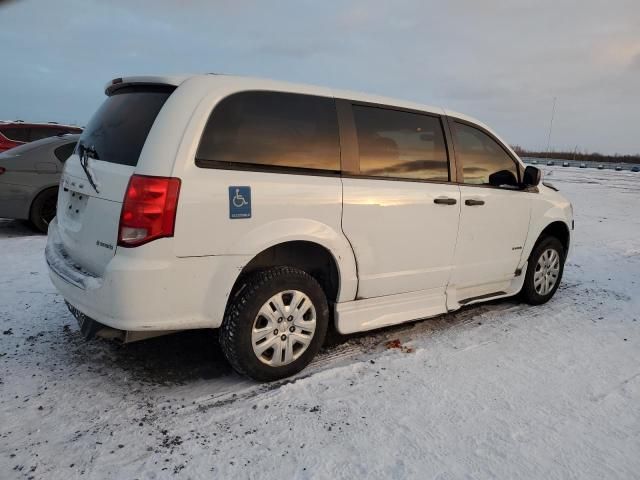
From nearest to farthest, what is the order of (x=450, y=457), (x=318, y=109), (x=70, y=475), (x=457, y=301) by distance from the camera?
(x=70, y=475)
(x=450, y=457)
(x=318, y=109)
(x=457, y=301)

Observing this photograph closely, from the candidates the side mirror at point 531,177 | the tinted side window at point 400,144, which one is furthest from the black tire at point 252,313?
the side mirror at point 531,177

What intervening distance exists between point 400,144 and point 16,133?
30.3 feet

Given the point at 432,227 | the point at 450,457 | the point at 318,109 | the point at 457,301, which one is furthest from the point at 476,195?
the point at 450,457

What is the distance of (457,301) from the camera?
423cm

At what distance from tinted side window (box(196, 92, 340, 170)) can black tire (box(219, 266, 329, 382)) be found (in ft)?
2.25

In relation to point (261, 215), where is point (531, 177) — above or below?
above

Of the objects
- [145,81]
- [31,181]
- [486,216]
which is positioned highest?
[145,81]

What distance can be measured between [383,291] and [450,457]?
1.38 metres

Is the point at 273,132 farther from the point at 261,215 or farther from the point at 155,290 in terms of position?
the point at 155,290

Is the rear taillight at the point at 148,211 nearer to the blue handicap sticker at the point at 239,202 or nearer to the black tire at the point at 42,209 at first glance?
the blue handicap sticker at the point at 239,202

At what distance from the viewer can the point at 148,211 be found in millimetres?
2650

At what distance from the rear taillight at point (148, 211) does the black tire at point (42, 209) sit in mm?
5682

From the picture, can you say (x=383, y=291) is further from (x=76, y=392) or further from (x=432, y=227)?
(x=76, y=392)

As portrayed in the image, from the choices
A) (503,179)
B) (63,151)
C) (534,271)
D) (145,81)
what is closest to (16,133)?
(63,151)
